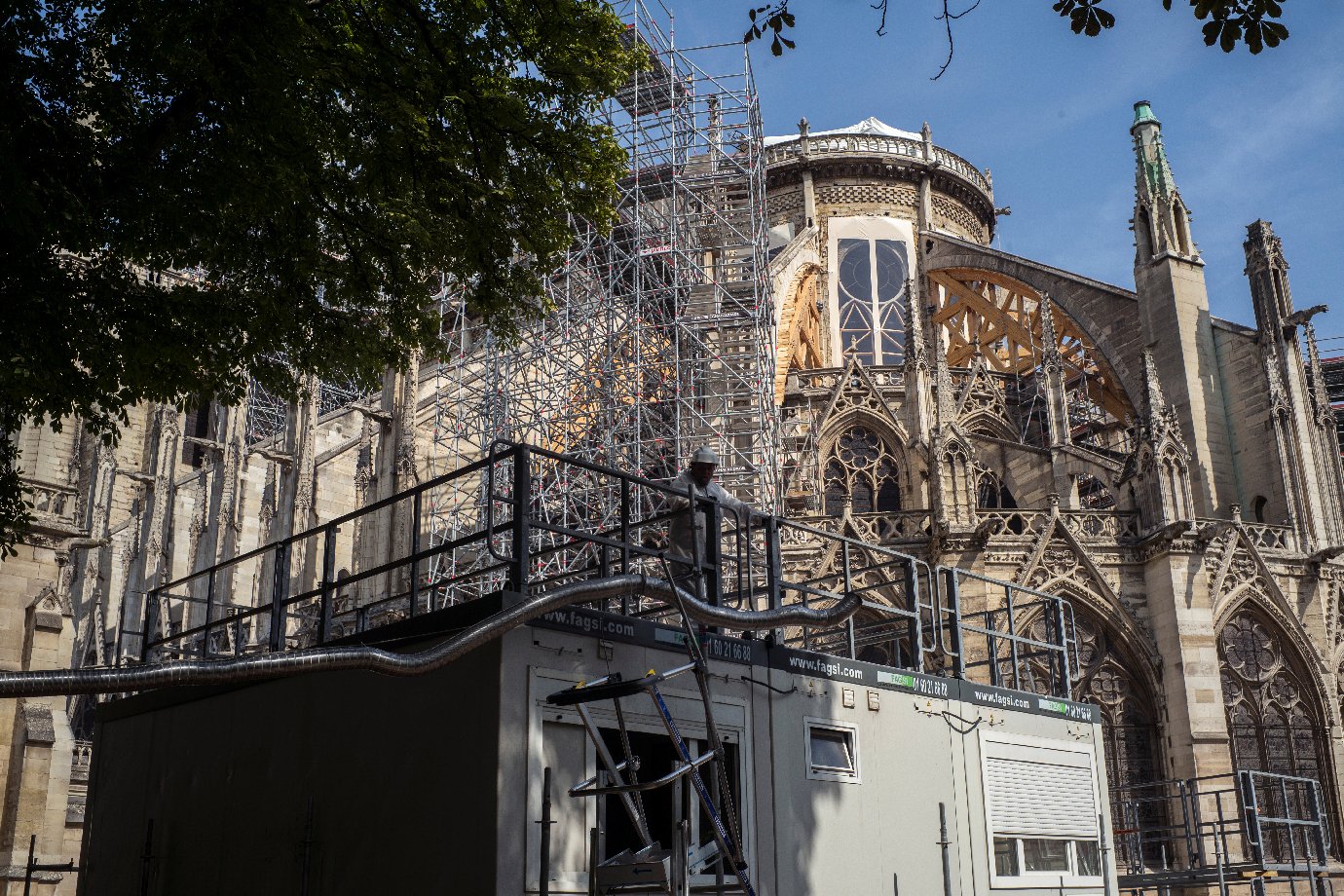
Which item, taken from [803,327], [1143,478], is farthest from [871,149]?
[1143,478]

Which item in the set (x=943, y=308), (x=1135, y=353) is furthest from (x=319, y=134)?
(x=943, y=308)

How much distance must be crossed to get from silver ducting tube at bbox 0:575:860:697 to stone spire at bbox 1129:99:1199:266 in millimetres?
24084

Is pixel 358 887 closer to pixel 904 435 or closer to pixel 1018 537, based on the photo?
pixel 1018 537

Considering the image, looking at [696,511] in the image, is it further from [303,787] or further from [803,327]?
[803,327]

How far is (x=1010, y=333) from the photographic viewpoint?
38.0 metres

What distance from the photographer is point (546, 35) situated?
37.0 feet

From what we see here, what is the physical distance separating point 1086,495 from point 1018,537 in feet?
24.7

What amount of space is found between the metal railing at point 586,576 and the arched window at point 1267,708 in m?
3.39

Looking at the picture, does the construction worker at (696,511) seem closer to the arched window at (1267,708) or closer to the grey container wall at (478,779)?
the grey container wall at (478,779)

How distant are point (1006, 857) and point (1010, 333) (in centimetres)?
2843

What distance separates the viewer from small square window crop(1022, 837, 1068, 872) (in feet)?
37.6

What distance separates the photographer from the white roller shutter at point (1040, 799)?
444 inches

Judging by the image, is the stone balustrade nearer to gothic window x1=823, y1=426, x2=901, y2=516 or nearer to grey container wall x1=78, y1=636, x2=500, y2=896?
gothic window x1=823, y1=426, x2=901, y2=516

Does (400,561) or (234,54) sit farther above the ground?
(234,54)
